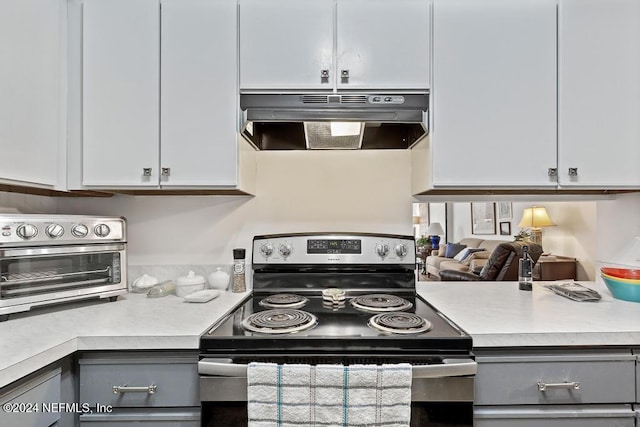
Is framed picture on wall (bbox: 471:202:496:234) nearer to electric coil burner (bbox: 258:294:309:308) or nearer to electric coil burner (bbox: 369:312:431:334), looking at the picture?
electric coil burner (bbox: 369:312:431:334)

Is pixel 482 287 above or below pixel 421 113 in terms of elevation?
below

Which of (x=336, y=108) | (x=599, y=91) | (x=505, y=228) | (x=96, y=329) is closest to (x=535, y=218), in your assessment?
(x=505, y=228)

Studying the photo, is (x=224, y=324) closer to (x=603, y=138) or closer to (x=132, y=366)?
(x=132, y=366)

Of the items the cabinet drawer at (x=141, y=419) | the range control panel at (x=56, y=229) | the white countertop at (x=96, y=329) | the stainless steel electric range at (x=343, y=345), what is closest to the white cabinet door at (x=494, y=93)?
the stainless steel electric range at (x=343, y=345)

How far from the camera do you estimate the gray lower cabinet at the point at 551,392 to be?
1.06m

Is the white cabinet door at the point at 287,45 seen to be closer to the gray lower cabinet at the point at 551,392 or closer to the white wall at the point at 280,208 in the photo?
the white wall at the point at 280,208

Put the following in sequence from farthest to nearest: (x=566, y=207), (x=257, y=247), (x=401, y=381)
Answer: (x=566, y=207) < (x=257, y=247) < (x=401, y=381)

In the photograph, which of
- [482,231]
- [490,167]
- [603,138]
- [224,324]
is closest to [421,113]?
[490,167]

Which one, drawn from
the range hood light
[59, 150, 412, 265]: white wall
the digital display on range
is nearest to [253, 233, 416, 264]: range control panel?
the digital display on range

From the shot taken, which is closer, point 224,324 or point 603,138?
point 224,324

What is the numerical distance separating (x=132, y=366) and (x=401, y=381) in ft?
2.74

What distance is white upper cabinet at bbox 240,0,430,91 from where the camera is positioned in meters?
1.41

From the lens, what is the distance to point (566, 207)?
6.32 feet

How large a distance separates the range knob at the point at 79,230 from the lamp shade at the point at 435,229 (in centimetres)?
165
